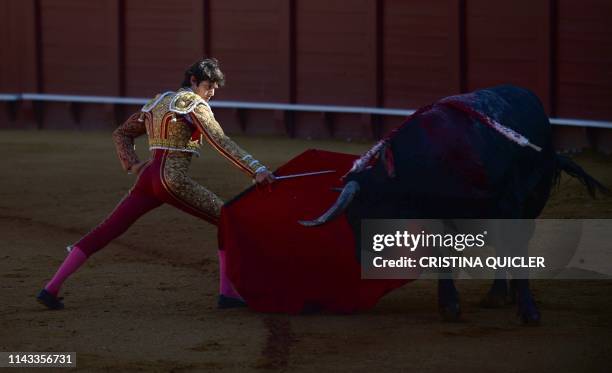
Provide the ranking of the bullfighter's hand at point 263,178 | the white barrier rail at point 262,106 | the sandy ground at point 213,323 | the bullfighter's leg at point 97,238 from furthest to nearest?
the white barrier rail at point 262,106 → the bullfighter's leg at point 97,238 → the bullfighter's hand at point 263,178 → the sandy ground at point 213,323

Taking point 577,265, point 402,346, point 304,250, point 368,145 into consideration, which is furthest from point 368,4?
point 402,346

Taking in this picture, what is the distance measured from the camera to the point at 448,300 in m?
4.75

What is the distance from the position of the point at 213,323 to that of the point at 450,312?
2.74 feet

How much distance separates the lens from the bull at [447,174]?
4.69 meters

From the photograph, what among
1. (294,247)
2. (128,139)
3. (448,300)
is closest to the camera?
(448,300)

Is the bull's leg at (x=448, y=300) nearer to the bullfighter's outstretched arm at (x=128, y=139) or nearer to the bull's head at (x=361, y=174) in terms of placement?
the bull's head at (x=361, y=174)

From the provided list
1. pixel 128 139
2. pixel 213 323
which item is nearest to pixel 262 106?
pixel 128 139

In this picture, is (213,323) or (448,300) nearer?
(448,300)

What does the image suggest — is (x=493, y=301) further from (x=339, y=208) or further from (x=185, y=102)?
(x=185, y=102)

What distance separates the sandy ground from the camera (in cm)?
425

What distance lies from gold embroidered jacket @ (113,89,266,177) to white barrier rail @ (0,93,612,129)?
5142 millimetres

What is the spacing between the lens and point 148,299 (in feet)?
17.5

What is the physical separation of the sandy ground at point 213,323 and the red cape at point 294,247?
0.10m

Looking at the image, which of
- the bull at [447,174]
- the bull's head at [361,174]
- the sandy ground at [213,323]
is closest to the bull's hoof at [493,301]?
the sandy ground at [213,323]
